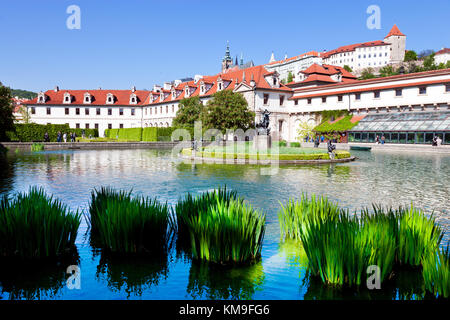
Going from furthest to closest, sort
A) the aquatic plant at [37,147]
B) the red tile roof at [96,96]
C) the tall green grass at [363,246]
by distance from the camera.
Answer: the red tile roof at [96,96]
the aquatic plant at [37,147]
the tall green grass at [363,246]

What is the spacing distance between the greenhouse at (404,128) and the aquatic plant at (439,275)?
44.7 metres

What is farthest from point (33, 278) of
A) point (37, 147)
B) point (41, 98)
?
point (41, 98)

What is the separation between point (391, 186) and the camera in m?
14.3

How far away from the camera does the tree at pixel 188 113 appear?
57.8 metres

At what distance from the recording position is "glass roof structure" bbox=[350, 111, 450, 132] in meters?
43.5

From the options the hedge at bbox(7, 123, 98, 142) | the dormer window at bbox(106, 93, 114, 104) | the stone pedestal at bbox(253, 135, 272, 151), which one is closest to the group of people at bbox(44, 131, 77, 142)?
the hedge at bbox(7, 123, 98, 142)

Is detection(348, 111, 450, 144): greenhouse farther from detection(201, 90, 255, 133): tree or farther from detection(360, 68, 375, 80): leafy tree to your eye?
detection(360, 68, 375, 80): leafy tree

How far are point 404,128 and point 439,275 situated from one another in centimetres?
4781

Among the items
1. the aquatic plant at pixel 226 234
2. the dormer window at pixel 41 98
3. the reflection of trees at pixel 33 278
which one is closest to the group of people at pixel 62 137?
the dormer window at pixel 41 98

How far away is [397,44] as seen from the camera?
420ft

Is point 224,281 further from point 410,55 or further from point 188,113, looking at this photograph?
point 410,55

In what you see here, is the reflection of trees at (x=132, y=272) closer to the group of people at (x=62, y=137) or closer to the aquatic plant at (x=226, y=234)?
the aquatic plant at (x=226, y=234)

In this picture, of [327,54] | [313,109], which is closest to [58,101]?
[313,109]

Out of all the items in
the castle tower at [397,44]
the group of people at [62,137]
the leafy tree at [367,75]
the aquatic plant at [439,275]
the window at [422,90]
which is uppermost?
the castle tower at [397,44]
